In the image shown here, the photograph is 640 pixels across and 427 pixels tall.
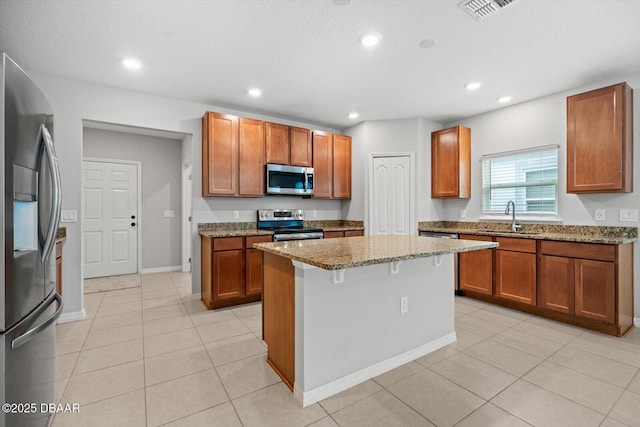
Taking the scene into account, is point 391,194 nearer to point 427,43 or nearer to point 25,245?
point 427,43

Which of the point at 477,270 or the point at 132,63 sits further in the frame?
the point at 477,270

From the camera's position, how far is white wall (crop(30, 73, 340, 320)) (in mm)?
3281

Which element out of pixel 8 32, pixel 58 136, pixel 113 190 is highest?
pixel 8 32

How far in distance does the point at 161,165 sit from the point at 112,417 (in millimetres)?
4794

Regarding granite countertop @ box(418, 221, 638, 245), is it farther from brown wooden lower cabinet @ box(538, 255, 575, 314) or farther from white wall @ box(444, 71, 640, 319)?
brown wooden lower cabinet @ box(538, 255, 575, 314)

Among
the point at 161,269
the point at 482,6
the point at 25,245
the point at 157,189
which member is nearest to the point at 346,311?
the point at 25,245

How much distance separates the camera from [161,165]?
567 cm

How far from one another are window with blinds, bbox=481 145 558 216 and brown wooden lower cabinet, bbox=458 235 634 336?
776 mm

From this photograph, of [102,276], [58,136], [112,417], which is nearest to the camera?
[112,417]

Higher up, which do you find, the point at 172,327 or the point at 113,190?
the point at 113,190

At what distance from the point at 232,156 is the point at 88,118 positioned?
162 centimetres

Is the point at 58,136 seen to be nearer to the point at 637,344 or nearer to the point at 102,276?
the point at 102,276

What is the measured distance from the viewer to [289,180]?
448cm

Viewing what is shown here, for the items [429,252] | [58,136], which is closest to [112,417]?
[429,252]
